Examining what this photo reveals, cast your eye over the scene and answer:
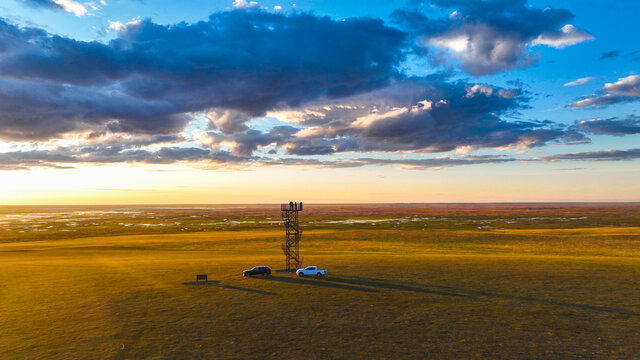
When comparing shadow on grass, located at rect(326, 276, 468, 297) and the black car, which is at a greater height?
the black car

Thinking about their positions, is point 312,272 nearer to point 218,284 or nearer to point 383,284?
point 383,284

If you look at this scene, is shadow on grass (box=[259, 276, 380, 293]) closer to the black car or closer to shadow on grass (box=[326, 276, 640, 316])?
the black car

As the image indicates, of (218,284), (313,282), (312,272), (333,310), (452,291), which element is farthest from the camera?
(312,272)

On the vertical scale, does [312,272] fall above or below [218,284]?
above

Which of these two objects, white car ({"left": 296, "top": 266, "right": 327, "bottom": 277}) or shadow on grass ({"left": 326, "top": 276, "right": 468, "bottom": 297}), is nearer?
shadow on grass ({"left": 326, "top": 276, "right": 468, "bottom": 297})

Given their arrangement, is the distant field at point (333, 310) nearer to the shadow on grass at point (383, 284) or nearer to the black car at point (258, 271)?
the shadow on grass at point (383, 284)

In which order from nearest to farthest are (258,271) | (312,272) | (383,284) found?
(383,284) → (312,272) → (258,271)

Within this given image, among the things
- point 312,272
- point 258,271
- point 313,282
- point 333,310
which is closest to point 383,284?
point 313,282

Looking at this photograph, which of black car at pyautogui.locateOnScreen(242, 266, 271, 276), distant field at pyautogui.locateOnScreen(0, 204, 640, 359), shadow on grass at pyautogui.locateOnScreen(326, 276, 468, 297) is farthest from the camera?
black car at pyautogui.locateOnScreen(242, 266, 271, 276)

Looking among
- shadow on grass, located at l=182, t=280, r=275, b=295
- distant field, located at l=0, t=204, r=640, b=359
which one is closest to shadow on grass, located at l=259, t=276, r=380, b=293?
distant field, located at l=0, t=204, r=640, b=359
